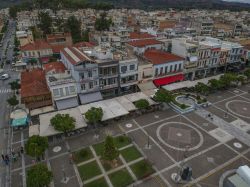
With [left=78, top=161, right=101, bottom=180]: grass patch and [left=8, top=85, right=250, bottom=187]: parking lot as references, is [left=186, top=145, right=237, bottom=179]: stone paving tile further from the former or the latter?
[left=78, top=161, right=101, bottom=180]: grass patch

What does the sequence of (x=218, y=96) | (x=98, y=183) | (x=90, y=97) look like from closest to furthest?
1. (x=98, y=183)
2. (x=90, y=97)
3. (x=218, y=96)

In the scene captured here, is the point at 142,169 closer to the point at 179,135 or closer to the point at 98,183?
the point at 98,183

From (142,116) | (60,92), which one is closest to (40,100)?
(60,92)

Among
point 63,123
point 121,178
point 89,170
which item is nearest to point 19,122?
point 63,123

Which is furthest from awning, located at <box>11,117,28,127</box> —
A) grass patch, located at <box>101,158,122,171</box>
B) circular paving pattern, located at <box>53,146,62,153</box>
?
grass patch, located at <box>101,158,122,171</box>

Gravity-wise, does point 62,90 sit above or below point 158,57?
below

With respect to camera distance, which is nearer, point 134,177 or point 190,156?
point 134,177

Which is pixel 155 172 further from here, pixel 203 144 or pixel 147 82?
pixel 147 82
